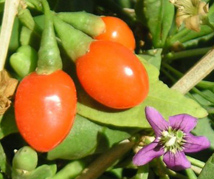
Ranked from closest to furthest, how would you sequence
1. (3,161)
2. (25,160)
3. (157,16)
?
(25,160)
(3,161)
(157,16)

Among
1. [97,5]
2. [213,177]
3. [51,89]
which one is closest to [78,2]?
[97,5]

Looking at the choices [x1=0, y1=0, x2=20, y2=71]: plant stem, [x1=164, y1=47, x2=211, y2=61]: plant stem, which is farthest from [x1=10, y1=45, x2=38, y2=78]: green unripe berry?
[x1=164, y1=47, x2=211, y2=61]: plant stem

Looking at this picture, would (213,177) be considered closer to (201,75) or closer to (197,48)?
(201,75)

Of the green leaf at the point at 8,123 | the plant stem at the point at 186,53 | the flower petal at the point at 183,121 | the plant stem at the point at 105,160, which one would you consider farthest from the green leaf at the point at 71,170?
the plant stem at the point at 186,53

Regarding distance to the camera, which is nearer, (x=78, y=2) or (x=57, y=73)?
(x=57, y=73)

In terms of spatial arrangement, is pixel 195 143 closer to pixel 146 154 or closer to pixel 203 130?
pixel 146 154

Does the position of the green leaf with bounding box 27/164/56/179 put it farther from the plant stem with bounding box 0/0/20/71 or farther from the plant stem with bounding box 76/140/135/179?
the plant stem with bounding box 0/0/20/71

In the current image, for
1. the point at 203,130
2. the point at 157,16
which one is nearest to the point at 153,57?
the point at 157,16
